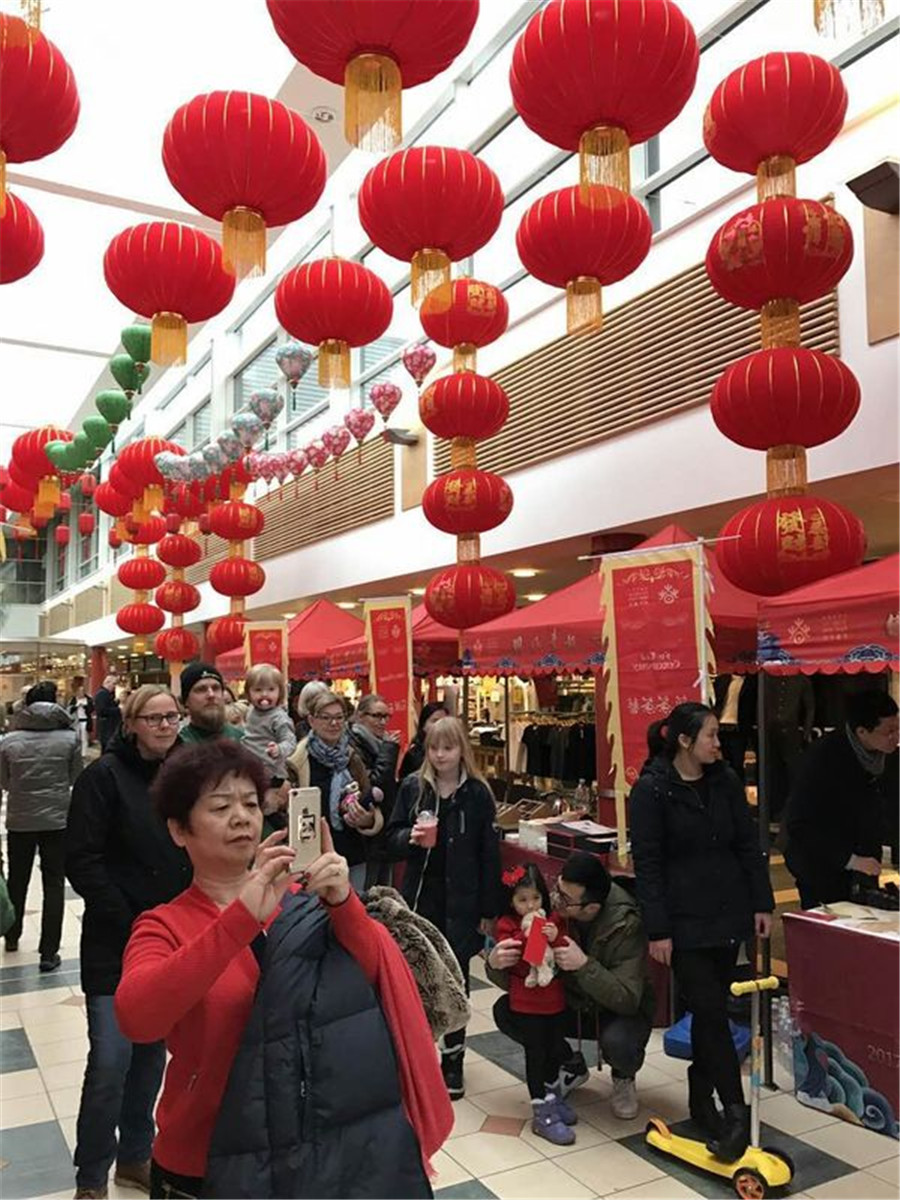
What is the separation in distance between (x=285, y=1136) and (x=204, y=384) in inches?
782

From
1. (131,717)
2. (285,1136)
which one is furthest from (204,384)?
(285,1136)

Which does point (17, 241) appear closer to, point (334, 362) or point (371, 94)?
point (334, 362)

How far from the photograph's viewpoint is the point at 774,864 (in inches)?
341

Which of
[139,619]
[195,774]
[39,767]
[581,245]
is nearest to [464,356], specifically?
[581,245]

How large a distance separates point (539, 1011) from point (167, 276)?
3.86 metres

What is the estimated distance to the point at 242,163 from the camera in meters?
3.89

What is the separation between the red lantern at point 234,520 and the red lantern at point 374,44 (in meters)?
8.44

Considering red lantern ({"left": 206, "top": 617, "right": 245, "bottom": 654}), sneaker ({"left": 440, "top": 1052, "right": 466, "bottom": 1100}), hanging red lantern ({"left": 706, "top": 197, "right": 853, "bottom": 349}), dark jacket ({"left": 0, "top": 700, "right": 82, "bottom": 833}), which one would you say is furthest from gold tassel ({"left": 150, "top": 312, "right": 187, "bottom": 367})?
red lantern ({"left": 206, "top": 617, "right": 245, "bottom": 654})

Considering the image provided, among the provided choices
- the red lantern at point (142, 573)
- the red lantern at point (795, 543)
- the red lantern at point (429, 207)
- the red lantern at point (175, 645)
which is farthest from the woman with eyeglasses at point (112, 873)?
the red lantern at point (175, 645)

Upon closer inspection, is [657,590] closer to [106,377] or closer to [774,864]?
[774,864]

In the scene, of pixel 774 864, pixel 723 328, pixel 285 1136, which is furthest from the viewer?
pixel 774 864

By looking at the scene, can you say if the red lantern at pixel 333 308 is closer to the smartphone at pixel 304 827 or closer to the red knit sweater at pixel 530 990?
the red knit sweater at pixel 530 990

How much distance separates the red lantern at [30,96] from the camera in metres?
3.23

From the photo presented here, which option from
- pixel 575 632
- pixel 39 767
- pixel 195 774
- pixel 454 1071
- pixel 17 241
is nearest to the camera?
pixel 195 774
